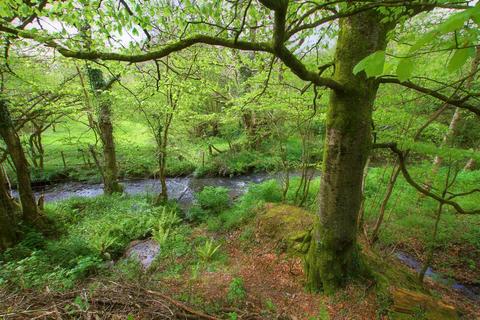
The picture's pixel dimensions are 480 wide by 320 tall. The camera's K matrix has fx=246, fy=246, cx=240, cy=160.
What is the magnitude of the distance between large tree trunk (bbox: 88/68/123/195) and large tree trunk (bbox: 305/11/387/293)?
8355mm

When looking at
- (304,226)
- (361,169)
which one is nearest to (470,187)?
(304,226)

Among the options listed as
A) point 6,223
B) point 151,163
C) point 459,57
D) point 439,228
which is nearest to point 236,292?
point 459,57

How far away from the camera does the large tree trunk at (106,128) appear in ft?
30.6

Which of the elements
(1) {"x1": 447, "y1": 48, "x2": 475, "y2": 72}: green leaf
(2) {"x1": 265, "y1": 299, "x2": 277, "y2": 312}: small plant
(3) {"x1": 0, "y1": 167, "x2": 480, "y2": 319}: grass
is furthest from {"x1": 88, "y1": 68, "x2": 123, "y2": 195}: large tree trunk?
(1) {"x1": 447, "y1": 48, "x2": 475, "y2": 72}: green leaf

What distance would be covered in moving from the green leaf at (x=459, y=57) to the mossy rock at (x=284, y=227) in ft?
13.4

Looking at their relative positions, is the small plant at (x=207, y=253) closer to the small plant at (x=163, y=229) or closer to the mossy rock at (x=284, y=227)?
the mossy rock at (x=284, y=227)

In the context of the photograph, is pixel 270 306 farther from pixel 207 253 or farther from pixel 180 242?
pixel 180 242

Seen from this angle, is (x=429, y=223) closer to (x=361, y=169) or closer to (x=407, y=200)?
(x=407, y=200)

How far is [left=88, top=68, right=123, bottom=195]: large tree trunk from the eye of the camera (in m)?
9.31

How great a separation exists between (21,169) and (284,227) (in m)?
6.86

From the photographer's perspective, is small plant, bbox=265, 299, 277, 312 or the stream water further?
the stream water

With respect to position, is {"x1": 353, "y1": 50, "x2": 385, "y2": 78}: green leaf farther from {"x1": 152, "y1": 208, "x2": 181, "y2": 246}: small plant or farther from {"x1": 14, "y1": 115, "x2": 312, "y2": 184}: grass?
{"x1": 14, "y1": 115, "x2": 312, "y2": 184}: grass

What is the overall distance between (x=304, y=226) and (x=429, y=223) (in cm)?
443

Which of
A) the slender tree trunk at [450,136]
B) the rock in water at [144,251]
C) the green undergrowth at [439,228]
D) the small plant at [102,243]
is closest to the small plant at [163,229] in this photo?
the rock in water at [144,251]
